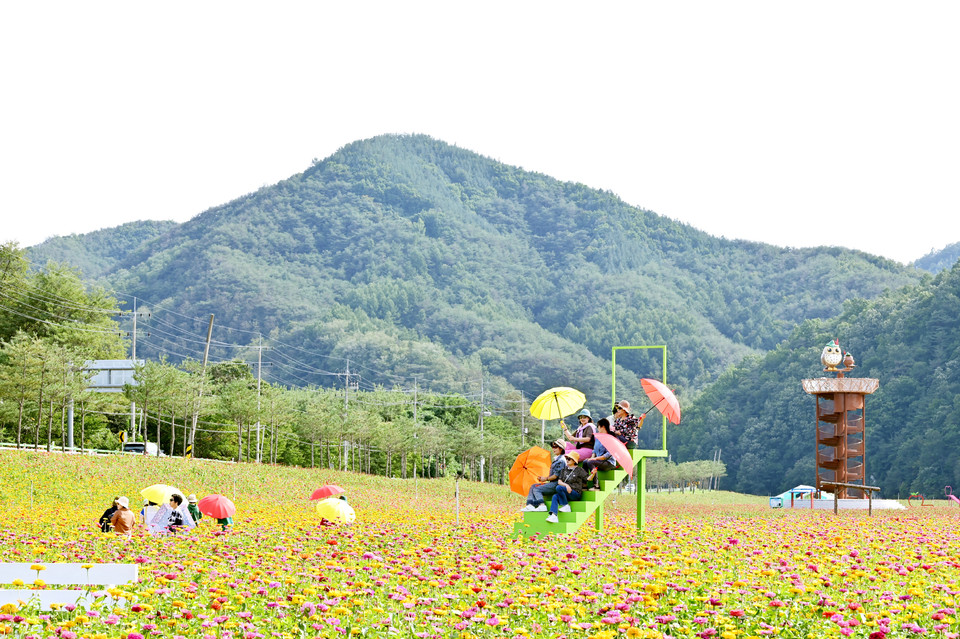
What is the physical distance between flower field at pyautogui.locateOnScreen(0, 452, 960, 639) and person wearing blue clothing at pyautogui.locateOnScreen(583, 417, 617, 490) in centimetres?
97

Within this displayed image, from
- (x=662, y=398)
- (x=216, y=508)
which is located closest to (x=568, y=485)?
(x=662, y=398)

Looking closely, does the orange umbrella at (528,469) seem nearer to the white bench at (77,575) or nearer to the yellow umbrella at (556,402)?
the yellow umbrella at (556,402)

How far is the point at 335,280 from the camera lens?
197m

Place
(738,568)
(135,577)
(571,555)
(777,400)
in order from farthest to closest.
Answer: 1. (777,400)
2. (571,555)
3. (738,568)
4. (135,577)

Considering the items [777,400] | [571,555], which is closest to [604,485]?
[571,555]

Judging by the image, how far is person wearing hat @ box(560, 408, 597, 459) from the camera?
1571 cm

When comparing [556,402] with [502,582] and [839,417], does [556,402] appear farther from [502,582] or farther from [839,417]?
[839,417]

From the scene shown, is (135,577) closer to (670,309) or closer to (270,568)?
(270,568)

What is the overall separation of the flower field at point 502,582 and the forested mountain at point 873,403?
7465cm

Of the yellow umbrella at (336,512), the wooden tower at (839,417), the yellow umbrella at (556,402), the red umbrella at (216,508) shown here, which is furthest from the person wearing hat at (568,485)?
the wooden tower at (839,417)

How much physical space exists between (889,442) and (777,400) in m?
15.9

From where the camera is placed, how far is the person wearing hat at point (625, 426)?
1625 centimetres

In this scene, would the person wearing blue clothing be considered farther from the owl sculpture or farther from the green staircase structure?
the owl sculpture

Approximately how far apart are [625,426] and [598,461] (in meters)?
1.04
